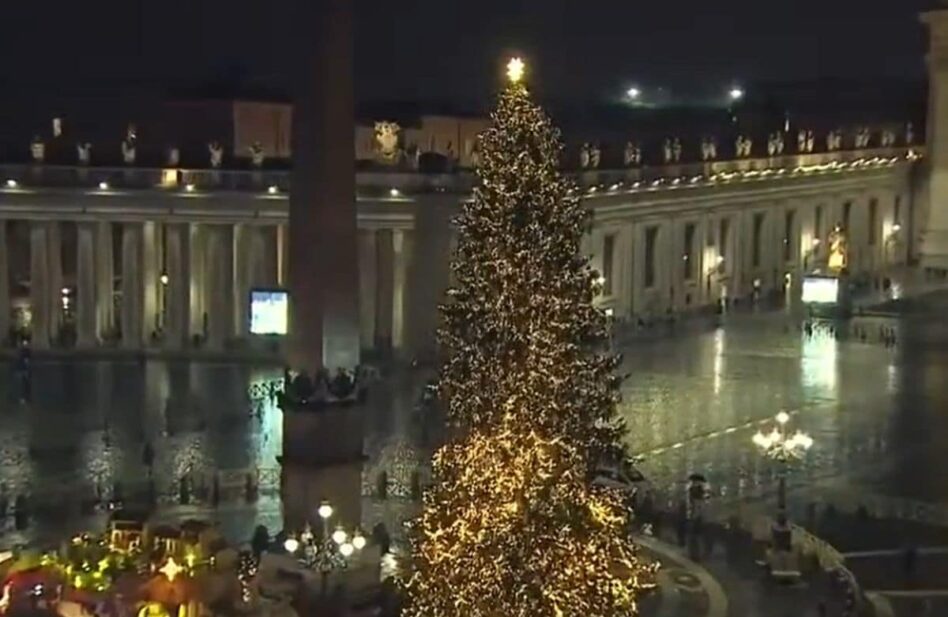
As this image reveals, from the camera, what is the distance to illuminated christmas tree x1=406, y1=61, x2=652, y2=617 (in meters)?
13.6

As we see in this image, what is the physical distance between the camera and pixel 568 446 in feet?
45.4

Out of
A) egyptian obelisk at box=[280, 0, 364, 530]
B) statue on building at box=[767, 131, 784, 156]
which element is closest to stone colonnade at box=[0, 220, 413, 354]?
egyptian obelisk at box=[280, 0, 364, 530]

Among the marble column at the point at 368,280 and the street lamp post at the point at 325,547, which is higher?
the marble column at the point at 368,280

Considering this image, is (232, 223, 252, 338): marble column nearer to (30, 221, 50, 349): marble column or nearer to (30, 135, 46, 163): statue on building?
(30, 221, 50, 349): marble column

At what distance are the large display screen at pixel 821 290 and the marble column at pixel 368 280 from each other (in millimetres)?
16661

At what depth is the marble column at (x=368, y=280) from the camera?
51.8m

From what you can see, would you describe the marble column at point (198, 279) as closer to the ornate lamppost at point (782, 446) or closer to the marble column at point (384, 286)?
the marble column at point (384, 286)

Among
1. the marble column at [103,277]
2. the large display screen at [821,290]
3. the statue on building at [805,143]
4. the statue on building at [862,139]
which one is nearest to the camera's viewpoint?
the marble column at [103,277]

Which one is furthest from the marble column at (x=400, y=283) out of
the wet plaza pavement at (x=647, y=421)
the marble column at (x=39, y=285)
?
the marble column at (x=39, y=285)

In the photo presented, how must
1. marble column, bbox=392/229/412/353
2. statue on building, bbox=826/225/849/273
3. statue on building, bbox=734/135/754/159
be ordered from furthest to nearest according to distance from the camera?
1. statue on building, bbox=734/135/754/159
2. statue on building, bbox=826/225/849/273
3. marble column, bbox=392/229/412/353

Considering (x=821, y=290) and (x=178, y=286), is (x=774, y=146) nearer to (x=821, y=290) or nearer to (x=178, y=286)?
(x=821, y=290)

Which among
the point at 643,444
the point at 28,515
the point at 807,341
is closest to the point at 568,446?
the point at 28,515

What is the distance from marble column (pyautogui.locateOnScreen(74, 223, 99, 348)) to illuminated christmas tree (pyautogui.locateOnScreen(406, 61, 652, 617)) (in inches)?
1538

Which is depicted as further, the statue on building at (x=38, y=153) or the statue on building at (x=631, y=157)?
the statue on building at (x=631, y=157)
